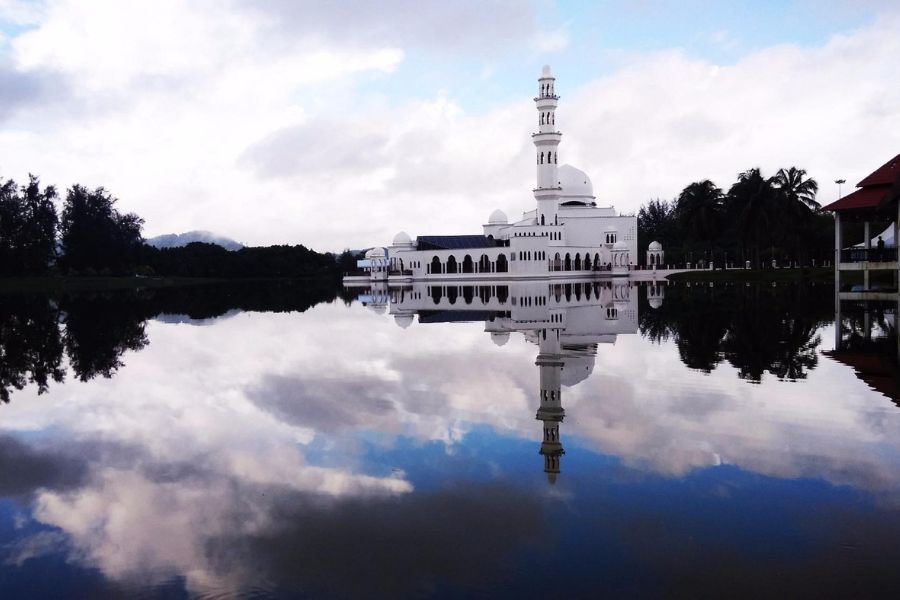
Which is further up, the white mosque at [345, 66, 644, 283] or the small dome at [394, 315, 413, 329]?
the white mosque at [345, 66, 644, 283]

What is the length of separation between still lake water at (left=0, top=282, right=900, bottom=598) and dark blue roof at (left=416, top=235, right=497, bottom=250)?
6468 cm

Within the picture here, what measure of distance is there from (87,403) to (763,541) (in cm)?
1014

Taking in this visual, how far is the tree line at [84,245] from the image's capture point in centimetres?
6694

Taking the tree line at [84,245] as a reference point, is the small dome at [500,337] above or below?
below

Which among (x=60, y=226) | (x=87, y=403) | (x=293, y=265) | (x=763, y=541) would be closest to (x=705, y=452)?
(x=763, y=541)

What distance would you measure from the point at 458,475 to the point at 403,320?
2022 cm

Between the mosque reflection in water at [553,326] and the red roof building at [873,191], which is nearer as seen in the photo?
the mosque reflection in water at [553,326]

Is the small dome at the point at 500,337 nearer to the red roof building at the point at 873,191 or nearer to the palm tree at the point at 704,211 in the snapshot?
the red roof building at the point at 873,191

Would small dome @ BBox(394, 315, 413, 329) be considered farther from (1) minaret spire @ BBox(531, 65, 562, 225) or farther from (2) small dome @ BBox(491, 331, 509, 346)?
(1) minaret spire @ BBox(531, 65, 562, 225)

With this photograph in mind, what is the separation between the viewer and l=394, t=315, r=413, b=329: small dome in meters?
25.4

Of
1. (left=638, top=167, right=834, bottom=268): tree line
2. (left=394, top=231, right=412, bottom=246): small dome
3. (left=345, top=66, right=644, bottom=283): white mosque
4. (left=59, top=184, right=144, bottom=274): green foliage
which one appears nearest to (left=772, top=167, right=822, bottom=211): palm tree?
(left=638, top=167, right=834, bottom=268): tree line

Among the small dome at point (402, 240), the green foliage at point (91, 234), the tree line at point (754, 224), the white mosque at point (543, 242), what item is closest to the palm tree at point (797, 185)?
the tree line at point (754, 224)

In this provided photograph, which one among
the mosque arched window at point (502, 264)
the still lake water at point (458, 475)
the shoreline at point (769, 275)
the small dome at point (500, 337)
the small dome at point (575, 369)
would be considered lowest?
the still lake water at point (458, 475)

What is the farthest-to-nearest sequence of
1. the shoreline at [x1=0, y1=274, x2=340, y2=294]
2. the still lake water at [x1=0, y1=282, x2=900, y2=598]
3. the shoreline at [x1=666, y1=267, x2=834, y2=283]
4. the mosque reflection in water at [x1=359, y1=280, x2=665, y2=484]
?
1. the shoreline at [x1=0, y1=274, x2=340, y2=294]
2. the shoreline at [x1=666, y1=267, x2=834, y2=283]
3. the mosque reflection in water at [x1=359, y1=280, x2=665, y2=484]
4. the still lake water at [x1=0, y1=282, x2=900, y2=598]
